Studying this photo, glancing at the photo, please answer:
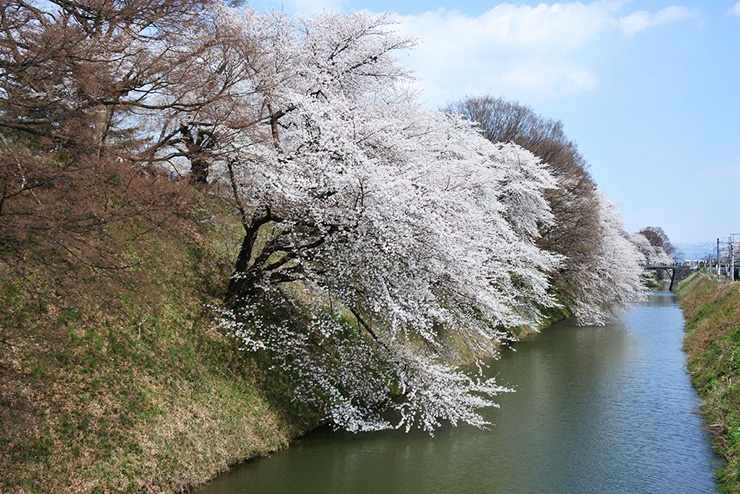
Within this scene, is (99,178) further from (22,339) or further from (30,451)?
(30,451)

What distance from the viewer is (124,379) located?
9984 millimetres

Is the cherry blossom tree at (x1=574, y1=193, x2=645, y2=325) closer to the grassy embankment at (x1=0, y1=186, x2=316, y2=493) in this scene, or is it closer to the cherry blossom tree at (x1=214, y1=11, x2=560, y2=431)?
the cherry blossom tree at (x1=214, y1=11, x2=560, y2=431)

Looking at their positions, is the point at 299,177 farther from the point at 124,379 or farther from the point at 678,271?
the point at 678,271

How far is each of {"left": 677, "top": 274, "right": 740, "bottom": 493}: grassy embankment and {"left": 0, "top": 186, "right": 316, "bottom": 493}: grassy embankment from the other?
25.7 ft

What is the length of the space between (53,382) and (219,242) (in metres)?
6.59

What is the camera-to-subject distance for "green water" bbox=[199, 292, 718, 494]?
10.3 m

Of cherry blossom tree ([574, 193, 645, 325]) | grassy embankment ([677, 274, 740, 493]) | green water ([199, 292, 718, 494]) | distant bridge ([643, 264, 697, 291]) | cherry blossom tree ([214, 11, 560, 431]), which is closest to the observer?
green water ([199, 292, 718, 494])

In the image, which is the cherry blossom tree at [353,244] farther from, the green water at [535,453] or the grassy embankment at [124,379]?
the grassy embankment at [124,379]

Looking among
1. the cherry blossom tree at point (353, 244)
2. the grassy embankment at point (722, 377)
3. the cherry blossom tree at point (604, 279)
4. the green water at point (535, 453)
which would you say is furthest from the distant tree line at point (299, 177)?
the cherry blossom tree at point (604, 279)

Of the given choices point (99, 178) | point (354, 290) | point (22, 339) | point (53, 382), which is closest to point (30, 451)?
point (53, 382)

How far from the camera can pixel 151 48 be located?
11.1 m

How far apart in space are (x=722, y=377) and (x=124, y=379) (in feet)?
46.9

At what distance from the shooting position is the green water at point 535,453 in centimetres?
1030

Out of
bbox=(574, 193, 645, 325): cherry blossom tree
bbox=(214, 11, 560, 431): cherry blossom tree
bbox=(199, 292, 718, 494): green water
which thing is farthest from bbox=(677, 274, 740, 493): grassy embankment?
bbox=(574, 193, 645, 325): cherry blossom tree
